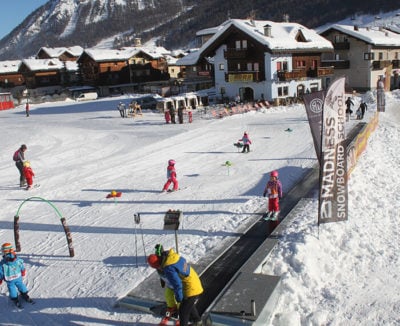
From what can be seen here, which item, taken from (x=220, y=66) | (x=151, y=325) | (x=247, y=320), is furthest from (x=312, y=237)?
(x=220, y=66)

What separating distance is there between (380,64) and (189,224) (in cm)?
4169

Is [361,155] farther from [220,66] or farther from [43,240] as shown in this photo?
[220,66]

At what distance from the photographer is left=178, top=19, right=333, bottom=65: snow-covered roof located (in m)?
36.2

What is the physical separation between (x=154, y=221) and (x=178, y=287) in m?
5.47

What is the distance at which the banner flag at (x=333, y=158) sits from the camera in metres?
8.72

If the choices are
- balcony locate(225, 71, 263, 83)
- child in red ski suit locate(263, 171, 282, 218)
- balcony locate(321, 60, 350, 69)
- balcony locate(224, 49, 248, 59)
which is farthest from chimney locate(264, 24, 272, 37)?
child in red ski suit locate(263, 171, 282, 218)

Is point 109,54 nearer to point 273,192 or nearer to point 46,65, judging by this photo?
point 46,65

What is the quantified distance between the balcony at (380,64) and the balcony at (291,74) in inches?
417

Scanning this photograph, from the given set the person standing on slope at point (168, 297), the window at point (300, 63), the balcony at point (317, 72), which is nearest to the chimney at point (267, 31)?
the window at point (300, 63)

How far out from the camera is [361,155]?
1723 centimetres

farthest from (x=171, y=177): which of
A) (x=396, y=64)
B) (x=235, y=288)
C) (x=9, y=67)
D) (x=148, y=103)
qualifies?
(x=9, y=67)

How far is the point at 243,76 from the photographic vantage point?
37.2m

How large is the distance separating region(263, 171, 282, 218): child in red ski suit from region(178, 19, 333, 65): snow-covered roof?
1063 inches

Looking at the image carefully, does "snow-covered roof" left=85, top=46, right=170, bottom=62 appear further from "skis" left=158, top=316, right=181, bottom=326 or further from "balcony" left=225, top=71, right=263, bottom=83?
"skis" left=158, top=316, right=181, bottom=326
